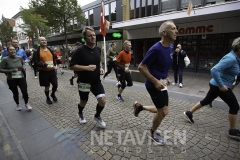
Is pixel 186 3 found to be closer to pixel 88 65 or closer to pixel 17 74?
pixel 88 65

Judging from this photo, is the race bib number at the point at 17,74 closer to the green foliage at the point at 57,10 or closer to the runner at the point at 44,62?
the runner at the point at 44,62

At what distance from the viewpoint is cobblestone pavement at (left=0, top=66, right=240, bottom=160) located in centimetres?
232

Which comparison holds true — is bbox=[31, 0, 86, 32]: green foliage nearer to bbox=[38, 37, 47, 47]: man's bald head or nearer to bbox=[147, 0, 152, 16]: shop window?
bbox=[147, 0, 152, 16]: shop window

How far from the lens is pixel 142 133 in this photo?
287 centimetres

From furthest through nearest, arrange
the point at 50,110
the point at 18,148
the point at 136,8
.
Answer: the point at 136,8 < the point at 50,110 < the point at 18,148

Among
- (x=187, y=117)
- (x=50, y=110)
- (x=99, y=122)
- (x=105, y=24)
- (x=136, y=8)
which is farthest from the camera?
(x=136, y=8)

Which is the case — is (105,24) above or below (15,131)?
above

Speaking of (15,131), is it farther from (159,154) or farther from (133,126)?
(159,154)

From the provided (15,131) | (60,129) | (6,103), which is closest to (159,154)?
(60,129)

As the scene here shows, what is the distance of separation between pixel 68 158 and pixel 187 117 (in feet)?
8.48

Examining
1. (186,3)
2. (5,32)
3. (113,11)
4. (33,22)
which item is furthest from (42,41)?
(5,32)

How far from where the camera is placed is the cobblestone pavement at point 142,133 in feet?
7.60

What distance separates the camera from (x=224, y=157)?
87.1 inches

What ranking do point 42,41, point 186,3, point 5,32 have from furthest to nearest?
point 5,32 → point 186,3 → point 42,41
